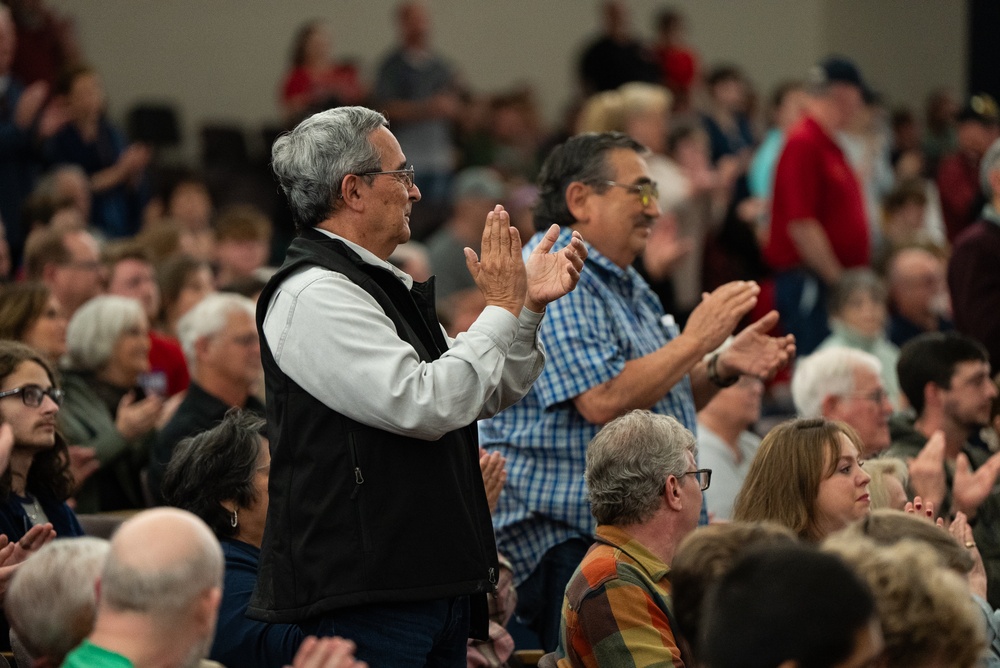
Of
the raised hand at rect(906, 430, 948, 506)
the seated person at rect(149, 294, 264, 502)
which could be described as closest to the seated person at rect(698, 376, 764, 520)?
the raised hand at rect(906, 430, 948, 506)

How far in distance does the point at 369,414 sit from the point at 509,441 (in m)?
1.07

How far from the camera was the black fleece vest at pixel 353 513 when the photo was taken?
238cm

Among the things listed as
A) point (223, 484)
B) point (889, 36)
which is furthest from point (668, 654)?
point (889, 36)

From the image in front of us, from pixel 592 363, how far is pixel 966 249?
220 cm

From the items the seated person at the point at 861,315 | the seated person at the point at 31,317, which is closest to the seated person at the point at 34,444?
the seated person at the point at 31,317

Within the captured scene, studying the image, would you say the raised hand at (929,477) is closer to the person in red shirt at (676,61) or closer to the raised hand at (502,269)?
the raised hand at (502,269)

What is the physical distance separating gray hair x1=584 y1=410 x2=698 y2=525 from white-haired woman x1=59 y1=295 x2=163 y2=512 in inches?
80.6

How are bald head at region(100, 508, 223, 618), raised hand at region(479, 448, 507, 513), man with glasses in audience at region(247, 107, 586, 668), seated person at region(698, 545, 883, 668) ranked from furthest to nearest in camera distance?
raised hand at region(479, 448, 507, 513), man with glasses in audience at region(247, 107, 586, 668), bald head at region(100, 508, 223, 618), seated person at region(698, 545, 883, 668)

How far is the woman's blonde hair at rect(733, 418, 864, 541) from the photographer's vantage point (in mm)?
2967

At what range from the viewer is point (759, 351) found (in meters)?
3.36

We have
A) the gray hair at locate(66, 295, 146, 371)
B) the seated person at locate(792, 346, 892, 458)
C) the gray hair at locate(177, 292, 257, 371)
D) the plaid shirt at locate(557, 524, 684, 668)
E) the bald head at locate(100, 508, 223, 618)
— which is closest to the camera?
the bald head at locate(100, 508, 223, 618)

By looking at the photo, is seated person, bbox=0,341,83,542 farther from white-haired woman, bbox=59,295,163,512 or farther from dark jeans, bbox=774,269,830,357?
dark jeans, bbox=774,269,830,357

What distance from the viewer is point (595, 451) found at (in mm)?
2918

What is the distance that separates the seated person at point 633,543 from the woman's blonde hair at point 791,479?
109mm
